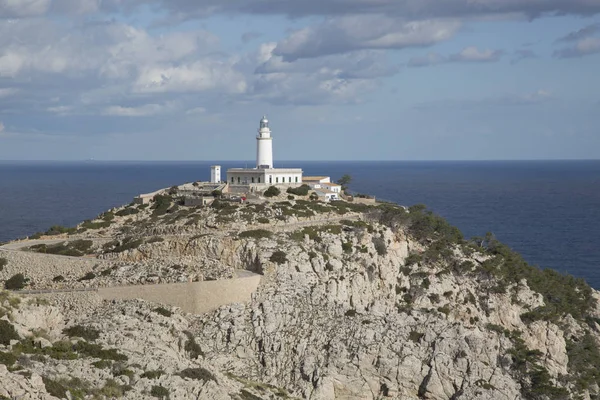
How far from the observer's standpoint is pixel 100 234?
68.2 meters

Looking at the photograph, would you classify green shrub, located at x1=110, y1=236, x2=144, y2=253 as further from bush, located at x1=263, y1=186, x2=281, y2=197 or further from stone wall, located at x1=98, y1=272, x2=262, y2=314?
bush, located at x1=263, y1=186, x2=281, y2=197

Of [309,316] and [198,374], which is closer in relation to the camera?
[198,374]

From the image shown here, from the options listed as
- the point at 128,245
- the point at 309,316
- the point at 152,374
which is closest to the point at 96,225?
the point at 128,245

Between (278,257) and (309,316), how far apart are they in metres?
4.89

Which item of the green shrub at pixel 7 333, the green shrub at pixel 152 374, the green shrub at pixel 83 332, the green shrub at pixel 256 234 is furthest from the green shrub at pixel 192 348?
the green shrub at pixel 256 234

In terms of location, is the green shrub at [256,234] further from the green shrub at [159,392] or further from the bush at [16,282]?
the green shrub at [159,392]

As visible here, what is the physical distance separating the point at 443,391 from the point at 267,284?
1382 cm

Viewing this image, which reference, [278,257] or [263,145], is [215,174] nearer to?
[263,145]

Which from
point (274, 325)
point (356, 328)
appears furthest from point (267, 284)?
point (356, 328)

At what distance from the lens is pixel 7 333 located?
39.7 metres

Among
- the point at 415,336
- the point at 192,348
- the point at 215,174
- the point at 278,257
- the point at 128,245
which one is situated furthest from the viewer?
the point at 215,174

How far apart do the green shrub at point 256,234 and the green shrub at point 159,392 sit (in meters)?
21.3

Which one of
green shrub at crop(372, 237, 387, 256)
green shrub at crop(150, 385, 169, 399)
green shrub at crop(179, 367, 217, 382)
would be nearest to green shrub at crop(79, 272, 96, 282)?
green shrub at crop(179, 367, 217, 382)

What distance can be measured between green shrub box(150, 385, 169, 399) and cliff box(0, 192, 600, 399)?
0.24 feet
